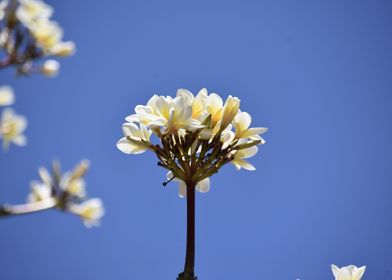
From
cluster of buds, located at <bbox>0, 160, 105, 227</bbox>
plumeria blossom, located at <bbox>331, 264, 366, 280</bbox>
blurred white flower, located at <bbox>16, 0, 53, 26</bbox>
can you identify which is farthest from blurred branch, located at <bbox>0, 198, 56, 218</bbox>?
plumeria blossom, located at <bbox>331, 264, 366, 280</bbox>

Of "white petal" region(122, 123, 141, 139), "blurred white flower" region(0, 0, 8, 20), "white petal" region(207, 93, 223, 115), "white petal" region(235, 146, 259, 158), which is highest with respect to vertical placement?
"blurred white flower" region(0, 0, 8, 20)

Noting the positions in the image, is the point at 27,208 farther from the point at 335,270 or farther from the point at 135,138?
the point at 335,270

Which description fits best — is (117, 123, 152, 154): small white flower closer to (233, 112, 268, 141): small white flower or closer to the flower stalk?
the flower stalk

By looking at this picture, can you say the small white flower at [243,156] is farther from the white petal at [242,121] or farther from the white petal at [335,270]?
the white petal at [335,270]

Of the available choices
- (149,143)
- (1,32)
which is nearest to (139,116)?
(149,143)

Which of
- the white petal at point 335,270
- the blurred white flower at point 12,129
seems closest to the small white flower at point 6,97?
the blurred white flower at point 12,129
